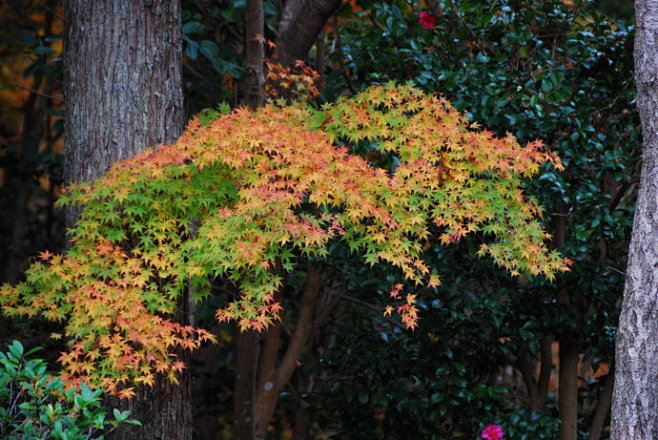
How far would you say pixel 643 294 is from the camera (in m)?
3.46

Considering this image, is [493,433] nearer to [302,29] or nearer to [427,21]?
[427,21]

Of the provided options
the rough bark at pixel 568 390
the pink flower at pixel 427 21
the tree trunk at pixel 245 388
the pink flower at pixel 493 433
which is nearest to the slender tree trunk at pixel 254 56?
the pink flower at pixel 427 21

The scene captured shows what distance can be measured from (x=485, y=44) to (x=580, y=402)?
295 cm

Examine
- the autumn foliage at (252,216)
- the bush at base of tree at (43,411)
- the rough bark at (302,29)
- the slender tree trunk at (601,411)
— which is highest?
the rough bark at (302,29)

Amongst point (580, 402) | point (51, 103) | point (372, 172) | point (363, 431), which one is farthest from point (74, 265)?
point (51, 103)

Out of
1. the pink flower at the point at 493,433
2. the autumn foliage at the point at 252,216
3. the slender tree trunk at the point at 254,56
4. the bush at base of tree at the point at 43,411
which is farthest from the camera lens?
the pink flower at the point at 493,433

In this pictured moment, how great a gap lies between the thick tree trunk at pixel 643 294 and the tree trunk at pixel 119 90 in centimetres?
251

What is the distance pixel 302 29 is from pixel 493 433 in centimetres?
310

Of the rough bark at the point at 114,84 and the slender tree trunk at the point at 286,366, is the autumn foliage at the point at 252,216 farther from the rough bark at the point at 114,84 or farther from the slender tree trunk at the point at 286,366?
the slender tree trunk at the point at 286,366

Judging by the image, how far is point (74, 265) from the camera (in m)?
3.68

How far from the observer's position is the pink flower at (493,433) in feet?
15.9

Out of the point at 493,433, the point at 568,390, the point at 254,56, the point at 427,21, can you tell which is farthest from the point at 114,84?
the point at 568,390

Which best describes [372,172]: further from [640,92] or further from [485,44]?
[485,44]

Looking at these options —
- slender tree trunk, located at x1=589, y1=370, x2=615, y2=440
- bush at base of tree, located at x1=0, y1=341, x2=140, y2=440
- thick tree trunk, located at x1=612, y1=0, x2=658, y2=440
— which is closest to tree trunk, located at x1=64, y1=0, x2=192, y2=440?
bush at base of tree, located at x1=0, y1=341, x2=140, y2=440
